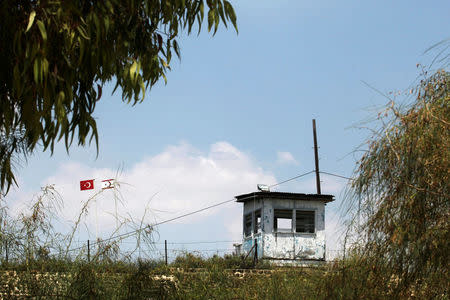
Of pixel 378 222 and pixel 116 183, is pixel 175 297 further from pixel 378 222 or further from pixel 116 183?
pixel 378 222

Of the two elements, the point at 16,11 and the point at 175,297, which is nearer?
the point at 16,11

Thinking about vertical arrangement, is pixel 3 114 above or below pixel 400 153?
above

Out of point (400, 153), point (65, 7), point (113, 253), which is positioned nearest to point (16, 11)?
point (65, 7)

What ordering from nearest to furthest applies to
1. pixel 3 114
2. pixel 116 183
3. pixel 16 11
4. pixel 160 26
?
pixel 16 11 < pixel 3 114 < pixel 160 26 < pixel 116 183

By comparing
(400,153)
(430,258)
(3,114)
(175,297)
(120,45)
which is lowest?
(175,297)

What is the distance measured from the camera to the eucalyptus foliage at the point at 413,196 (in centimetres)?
715

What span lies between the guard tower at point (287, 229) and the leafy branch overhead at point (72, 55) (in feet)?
52.4

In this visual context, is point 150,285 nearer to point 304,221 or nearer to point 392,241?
point 392,241

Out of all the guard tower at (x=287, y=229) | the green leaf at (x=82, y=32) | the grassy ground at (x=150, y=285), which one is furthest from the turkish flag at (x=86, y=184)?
the guard tower at (x=287, y=229)

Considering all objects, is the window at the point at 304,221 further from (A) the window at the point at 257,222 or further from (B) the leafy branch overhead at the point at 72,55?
(B) the leafy branch overhead at the point at 72,55

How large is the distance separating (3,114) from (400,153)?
4783mm

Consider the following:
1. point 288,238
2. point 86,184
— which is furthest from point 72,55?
point 288,238

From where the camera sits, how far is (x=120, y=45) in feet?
25.4

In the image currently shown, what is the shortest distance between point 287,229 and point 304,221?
91 centimetres
